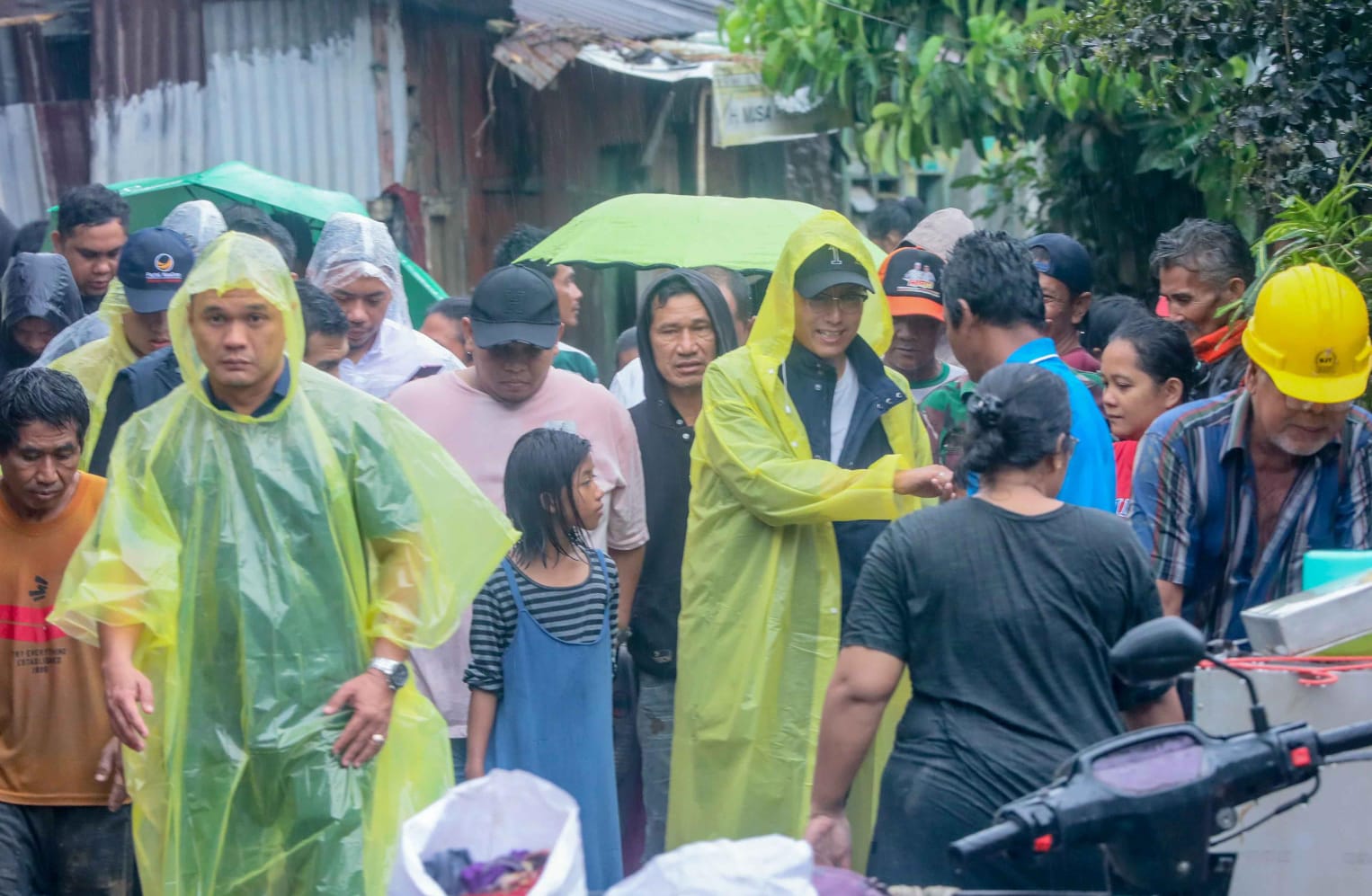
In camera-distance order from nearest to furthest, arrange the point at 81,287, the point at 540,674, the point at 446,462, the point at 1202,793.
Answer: the point at 1202,793 → the point at 446,462 → the point at 540,674 → the point at 81,287

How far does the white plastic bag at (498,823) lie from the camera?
2459 mm

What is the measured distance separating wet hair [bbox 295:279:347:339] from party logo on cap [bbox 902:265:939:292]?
194 centimetres

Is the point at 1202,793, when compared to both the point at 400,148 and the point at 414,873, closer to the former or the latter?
the point at 414,873

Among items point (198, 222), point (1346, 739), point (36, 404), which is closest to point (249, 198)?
point (198, 222)

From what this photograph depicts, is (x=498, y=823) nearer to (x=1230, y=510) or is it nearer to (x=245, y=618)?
(x=245, y=618)

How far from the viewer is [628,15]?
11492 millimetres

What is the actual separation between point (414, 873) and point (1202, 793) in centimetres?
114

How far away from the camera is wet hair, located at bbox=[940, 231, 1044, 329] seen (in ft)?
14.2

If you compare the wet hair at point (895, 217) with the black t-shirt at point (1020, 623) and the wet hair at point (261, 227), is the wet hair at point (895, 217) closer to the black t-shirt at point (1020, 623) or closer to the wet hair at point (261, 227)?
the wet hair at point (261, 227)

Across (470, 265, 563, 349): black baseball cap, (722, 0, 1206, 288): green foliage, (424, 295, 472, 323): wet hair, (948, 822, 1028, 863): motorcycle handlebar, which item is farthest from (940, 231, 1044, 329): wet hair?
(722, 0, 1206, 288): green foliage

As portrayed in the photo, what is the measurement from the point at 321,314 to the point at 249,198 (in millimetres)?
2852

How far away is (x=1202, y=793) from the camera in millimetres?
2445

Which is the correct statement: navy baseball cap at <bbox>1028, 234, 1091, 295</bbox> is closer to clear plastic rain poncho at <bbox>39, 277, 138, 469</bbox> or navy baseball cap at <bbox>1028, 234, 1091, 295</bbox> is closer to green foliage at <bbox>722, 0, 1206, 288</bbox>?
green foliage at <bbox>722, 0, 1206, 288</bbox>

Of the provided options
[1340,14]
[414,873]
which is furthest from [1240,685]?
[1340,14]
